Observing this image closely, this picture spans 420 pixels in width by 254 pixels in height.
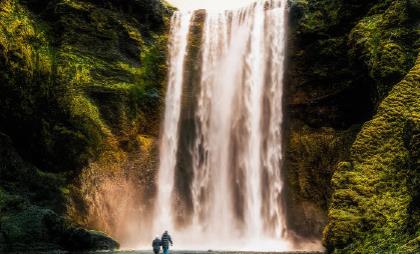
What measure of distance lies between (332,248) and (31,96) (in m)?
16.1

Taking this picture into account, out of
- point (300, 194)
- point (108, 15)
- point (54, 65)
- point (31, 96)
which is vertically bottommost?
point (300, 194)

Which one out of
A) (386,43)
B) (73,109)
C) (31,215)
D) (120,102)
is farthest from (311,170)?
(31,215)

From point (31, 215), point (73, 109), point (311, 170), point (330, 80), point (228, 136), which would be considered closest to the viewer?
point (31, 215)

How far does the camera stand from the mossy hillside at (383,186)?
1233 cm

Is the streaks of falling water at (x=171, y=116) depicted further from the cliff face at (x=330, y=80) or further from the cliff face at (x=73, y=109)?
the cliff face at (x=330, y=80)

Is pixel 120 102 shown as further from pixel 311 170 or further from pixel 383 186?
pixel 383 186

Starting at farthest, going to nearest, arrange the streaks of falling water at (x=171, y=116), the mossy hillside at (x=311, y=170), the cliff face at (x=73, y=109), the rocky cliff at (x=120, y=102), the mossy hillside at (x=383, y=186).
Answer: the streaks of falling water at (x=171, y=116), the mossy hillside at (x=311, y=170), the cliff face at (x=73, y=109), the rocky cliff at (x=120, y=102), the mossy hillside at (x=383, y=186)

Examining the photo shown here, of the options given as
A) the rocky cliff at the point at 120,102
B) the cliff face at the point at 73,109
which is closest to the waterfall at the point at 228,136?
the rocky cliff at the point at 120,102

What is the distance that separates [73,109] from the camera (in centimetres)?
2525

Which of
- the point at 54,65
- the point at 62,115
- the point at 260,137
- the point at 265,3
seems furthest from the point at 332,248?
the point at 265,3

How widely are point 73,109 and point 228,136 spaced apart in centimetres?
866

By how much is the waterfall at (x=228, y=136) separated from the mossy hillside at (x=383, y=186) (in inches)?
410

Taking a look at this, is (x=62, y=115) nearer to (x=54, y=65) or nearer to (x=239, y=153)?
(x=54, y=65)

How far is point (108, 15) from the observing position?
2889 centimetres
